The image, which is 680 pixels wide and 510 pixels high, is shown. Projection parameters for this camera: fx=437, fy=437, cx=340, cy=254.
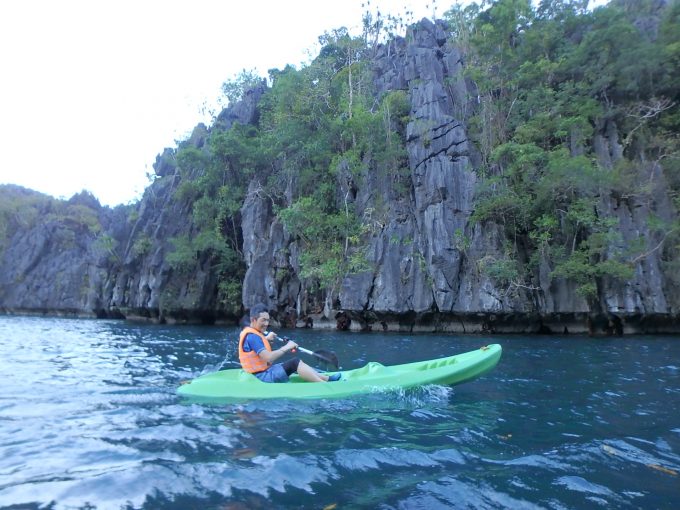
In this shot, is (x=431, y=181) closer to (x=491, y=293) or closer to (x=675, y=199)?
(x=491, y=293)

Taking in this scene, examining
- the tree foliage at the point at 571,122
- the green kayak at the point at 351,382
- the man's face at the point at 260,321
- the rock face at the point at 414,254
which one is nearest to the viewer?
the green kayak at the point at 351,382

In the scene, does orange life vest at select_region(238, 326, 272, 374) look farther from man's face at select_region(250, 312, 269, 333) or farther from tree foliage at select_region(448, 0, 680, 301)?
tree foliage at select_region(448, 0, 680, 301)

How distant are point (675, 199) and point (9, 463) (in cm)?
2244

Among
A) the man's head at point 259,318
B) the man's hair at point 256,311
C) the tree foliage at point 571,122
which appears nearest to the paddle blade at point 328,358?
the man's head at point 259,318

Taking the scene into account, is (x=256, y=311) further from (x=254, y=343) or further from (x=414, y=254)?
(x=414, y=254)

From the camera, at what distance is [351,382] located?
6.25m

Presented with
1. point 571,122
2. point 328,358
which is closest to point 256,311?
point 328,358

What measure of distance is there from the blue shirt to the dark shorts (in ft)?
1.13

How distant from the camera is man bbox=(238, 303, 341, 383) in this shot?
21.4 ft

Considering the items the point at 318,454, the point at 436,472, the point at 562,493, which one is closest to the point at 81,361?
the point at 318,454

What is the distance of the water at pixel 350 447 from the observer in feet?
10.1

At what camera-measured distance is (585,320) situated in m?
19.0

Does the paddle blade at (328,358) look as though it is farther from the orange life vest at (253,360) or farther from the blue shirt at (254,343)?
the blue shirt at (254,343)

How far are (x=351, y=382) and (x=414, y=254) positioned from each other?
15097mm
